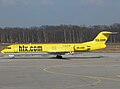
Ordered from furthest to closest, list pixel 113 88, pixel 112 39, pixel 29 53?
pixel 112 39, pixel 29 53, pixel 113 88

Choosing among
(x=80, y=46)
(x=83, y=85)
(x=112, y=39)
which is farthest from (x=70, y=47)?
(x=112, y=39)

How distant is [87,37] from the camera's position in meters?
197

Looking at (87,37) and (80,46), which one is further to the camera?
(87,37)

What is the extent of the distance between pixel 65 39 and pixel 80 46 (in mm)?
134785

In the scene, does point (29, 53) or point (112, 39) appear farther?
point (112, 39)

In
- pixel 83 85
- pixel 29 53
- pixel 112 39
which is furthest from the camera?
pixel 112 39

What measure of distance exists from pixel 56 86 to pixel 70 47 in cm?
4076

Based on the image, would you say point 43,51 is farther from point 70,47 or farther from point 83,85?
point 83,85

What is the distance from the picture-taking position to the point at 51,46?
6112 centimetres

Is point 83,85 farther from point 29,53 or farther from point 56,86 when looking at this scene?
point 29,53

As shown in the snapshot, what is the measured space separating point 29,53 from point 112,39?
138m

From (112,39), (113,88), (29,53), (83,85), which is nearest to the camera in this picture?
(113,88)

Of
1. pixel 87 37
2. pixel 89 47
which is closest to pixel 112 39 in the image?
pixel 87 37

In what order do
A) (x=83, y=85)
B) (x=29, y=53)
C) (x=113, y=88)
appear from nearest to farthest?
(x=113, y=88) < (x=83, y=85) < (x=29, y=53)
